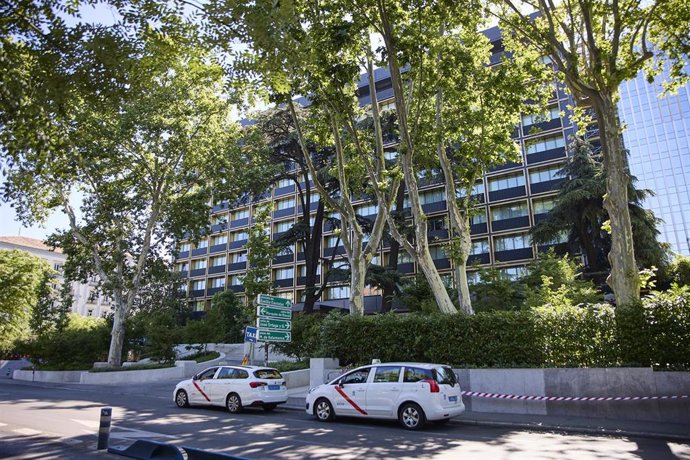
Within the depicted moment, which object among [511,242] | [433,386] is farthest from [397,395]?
[511,242]

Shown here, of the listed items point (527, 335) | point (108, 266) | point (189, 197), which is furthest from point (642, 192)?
point (108, 266)

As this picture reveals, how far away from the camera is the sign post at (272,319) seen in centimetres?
1570

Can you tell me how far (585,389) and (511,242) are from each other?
30.9m

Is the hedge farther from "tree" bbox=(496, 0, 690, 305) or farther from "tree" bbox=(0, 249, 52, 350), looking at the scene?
"tree" bbox=(0, 249, 52, 350)

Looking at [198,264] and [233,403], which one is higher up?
[198,264]

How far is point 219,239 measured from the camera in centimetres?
6156

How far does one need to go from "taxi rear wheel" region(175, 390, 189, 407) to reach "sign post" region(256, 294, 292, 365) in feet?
8.91

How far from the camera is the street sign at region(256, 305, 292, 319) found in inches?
626

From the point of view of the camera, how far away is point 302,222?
3384 cm

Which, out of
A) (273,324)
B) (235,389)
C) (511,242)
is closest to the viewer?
(235,389)

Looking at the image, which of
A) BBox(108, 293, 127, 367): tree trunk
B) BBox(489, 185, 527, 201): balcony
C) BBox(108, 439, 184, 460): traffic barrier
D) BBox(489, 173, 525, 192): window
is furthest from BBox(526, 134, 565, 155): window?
BBox(108, 439, 184, 460): traffic barrier

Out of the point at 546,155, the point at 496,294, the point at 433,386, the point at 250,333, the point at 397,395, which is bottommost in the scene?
the point at 397,395

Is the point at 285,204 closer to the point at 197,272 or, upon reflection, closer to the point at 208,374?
the point at 197,272

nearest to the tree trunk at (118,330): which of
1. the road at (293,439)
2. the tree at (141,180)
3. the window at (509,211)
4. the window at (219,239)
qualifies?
the tree at (141,180)
